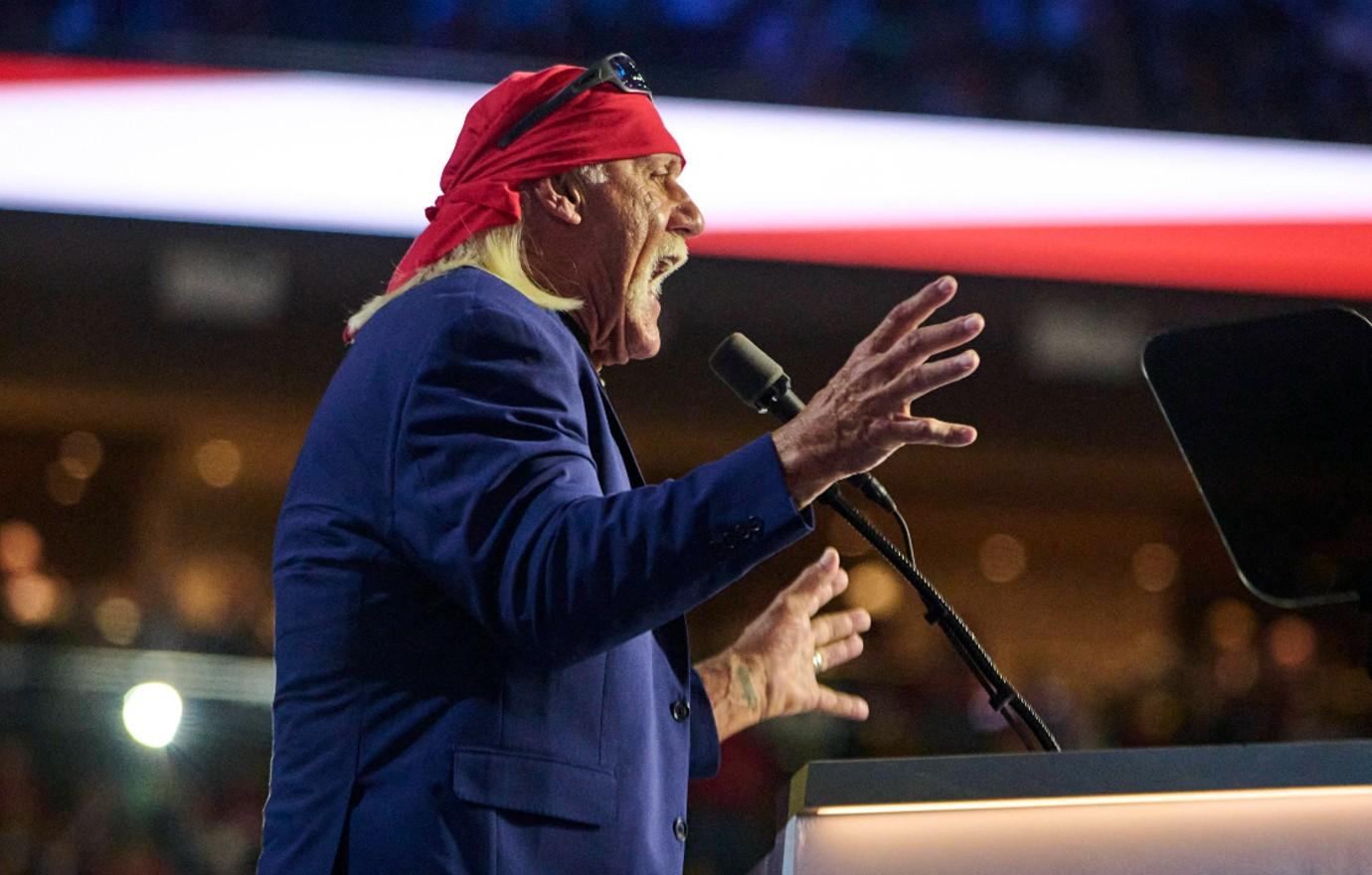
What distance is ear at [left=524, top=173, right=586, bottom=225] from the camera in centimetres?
151

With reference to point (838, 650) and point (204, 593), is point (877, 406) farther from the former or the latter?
point (204, 593)

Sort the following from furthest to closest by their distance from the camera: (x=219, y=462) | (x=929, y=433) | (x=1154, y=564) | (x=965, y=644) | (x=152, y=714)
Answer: (x=1154, y=564) < (x=219, y=462) < (x=152, y=714) < (x=965, y=644) < (x=929, y=433)

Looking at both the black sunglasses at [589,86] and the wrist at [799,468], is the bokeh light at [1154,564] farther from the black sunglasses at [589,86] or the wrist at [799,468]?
the wrist at [799,468]

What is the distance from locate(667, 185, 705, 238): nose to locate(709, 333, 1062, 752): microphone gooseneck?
0.16m

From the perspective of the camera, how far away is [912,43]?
187 inches

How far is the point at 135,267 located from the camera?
15.5ft

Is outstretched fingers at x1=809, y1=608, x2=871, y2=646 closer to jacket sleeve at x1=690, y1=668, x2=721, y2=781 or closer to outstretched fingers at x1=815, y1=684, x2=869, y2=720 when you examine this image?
outstretched fingers at x1=815, y1=684, x2=869, y2=720

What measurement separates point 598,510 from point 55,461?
19.7ft

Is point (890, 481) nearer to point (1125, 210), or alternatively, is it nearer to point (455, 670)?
point (1125, 210)

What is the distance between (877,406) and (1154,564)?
6.31m

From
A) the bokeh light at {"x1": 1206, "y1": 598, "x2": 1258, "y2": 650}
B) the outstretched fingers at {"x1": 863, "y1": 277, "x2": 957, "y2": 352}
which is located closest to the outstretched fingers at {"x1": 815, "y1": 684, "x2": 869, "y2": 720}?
the outstretched fingers at {"x1": 863, "y1": 277, "x2": 957, "y2": 352}

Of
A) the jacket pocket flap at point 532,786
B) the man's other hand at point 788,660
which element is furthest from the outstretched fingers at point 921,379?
the man's other hand at point 788,660

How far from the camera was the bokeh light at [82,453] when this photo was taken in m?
6.41

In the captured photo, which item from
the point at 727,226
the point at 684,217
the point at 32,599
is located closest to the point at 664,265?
the point at 684,217
